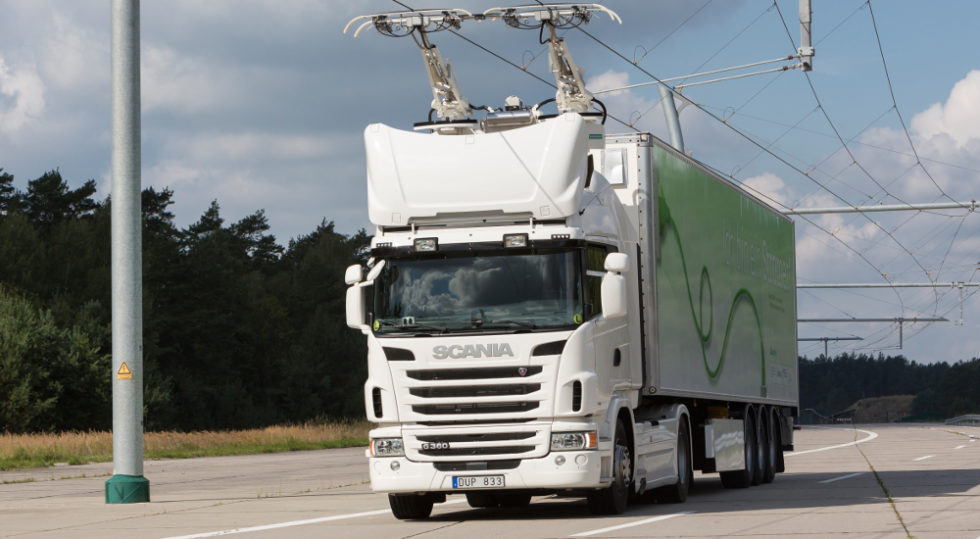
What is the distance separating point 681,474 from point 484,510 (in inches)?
102

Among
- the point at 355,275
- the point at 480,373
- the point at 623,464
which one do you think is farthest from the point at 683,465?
the point at 355,275

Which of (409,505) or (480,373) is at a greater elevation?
(480,373)

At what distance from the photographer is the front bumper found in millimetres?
13828

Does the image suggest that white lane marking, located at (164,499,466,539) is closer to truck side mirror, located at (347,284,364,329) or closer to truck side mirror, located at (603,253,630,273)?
truck side mirror, located at (347,284,364,329)

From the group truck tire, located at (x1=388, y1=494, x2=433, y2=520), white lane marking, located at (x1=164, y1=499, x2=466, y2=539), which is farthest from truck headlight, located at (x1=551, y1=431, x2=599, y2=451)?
white lane marking, located at (x1=164, y1=499, x2=466, y2=539)

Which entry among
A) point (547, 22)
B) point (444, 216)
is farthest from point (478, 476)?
point (547, 22)

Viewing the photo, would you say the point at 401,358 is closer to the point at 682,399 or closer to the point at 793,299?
the point at 682,399

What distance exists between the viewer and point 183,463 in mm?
32781

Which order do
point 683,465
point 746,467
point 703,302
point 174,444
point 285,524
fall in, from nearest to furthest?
1. point 285,524
2. point 683,465
3. point 703,302
4. point 746,467
5. point 174,444

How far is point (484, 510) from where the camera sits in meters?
17.0

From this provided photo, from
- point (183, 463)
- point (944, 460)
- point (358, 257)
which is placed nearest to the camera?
point (944, 460)

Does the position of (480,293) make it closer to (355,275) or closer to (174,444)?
(355,275)

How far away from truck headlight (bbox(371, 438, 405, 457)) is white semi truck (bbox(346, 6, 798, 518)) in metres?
0.01

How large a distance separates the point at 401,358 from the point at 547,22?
4.88 metres
